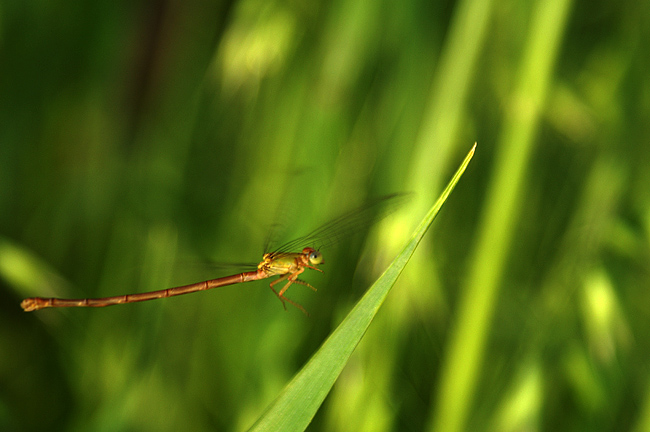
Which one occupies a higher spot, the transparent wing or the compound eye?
the transparent wing

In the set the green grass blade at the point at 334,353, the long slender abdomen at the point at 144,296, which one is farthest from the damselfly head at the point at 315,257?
the green grass blade at the point at 334,353

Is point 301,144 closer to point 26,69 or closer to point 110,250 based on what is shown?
point 110,250

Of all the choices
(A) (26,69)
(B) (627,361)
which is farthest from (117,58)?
(B) (627,361)

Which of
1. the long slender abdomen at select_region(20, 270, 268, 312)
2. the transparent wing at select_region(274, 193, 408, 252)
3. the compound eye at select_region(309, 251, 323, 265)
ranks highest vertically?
the transparent wing at select_region(274, 193, 408, 252)

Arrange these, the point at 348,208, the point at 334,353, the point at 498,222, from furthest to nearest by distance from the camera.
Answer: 1. the point at 348,208
2. the point at 498,222
3. the point at 334,353

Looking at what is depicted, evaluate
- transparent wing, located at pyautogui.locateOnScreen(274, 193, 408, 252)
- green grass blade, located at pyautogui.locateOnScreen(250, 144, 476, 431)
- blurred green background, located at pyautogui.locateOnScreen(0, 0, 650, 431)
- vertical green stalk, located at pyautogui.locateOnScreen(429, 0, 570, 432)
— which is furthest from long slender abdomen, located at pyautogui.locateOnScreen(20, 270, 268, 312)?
green grass blade, located at pyautogui.locateOnScreen(250, 144, 476, 431)

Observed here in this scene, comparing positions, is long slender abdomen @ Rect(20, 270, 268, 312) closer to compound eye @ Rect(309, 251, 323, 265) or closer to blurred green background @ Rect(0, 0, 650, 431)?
blurred green background @ Rect(0, 0, 650, 431)

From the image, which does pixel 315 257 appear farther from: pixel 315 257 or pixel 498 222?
pixel 498 222

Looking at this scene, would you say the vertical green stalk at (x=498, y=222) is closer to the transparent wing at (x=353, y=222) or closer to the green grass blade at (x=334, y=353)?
the transparent wing at (x=353, y=222)

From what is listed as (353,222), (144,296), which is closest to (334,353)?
(353,222)
